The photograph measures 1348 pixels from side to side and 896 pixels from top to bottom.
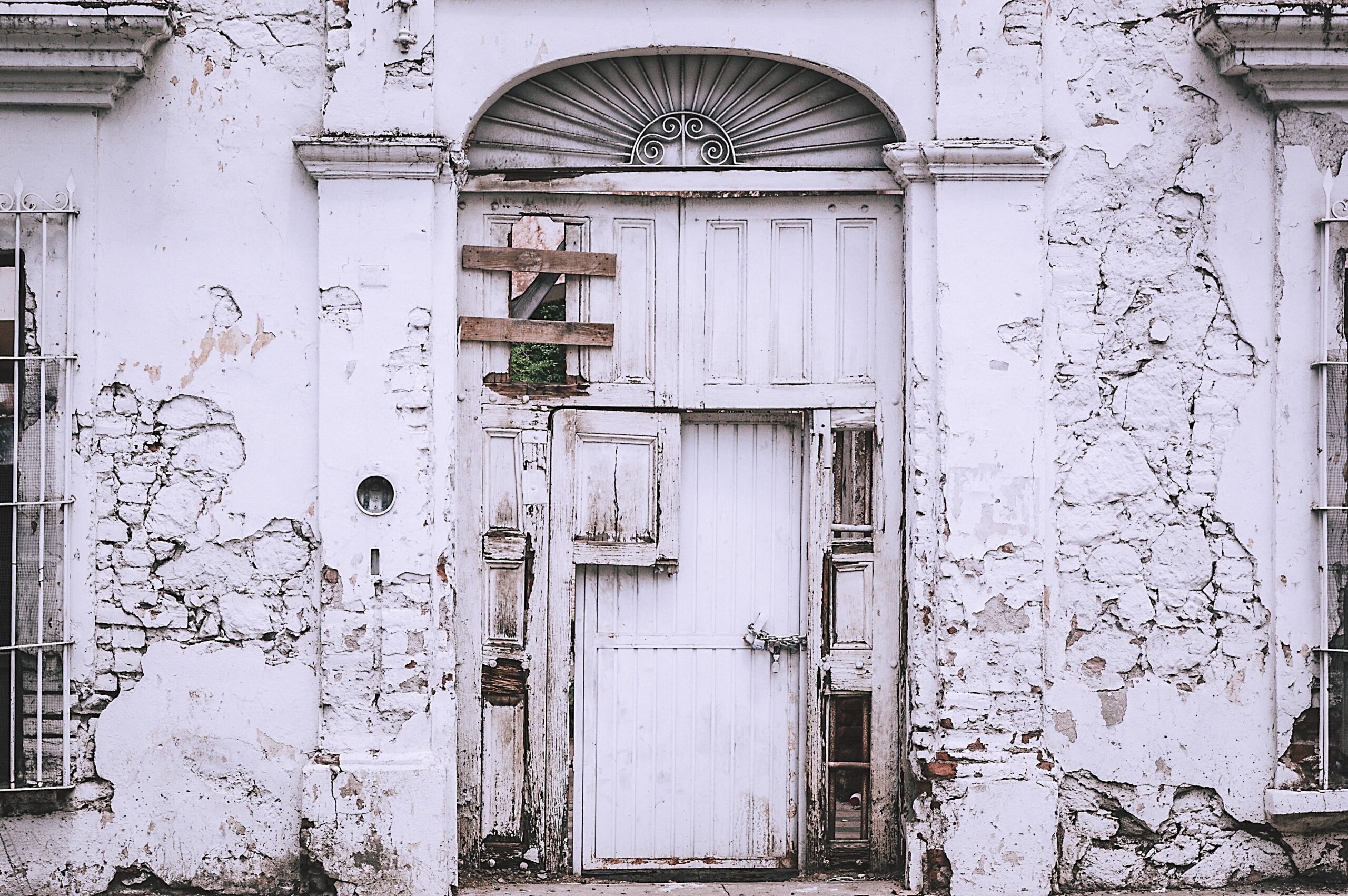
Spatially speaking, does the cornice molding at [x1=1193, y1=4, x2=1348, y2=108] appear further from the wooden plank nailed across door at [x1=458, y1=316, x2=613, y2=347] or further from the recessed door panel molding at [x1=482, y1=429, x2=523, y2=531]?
the recessed door panel molding at [x1=482, y1=429, x2=523, y2=531]

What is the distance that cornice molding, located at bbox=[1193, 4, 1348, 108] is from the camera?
171 inches

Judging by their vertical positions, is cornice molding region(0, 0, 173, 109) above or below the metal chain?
above

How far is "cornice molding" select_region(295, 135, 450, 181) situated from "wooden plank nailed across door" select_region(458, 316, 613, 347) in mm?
645

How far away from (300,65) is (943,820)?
13.1ft

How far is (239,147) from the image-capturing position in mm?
4520

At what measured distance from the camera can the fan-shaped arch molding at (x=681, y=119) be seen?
188 inches

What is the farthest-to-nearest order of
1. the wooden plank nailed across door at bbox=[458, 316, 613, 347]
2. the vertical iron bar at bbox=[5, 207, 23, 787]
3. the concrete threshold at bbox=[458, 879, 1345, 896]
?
1. the wooden plank nailed across door at bbox=[458, 316, 613, 347]
2. the concrete threshold at bbox=[458, 879, 1345, 896]
3. the vertical iron bar at bbox=[5, 207, 23, 787]

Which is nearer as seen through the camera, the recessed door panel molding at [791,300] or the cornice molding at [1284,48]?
the cornice molding at [1284,48]

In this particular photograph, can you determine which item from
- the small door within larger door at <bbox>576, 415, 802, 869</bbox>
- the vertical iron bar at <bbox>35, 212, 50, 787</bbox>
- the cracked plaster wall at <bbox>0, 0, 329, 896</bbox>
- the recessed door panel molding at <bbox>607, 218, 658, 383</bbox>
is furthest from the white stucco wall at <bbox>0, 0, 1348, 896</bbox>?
the recessed door panel molding at <bbox>607, 218, 658, 383</bbox>

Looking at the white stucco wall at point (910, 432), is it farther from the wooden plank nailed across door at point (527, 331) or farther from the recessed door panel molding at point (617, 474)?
the recessed door panel molding at point (617, 474)

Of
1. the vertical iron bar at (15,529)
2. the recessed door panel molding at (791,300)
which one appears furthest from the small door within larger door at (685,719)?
the vertical iron bar at (15,529)

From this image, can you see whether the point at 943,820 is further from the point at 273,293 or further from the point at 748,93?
the point at 273,293

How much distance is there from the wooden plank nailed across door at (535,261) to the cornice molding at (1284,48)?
8.64 feet

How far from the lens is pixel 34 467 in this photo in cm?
449
